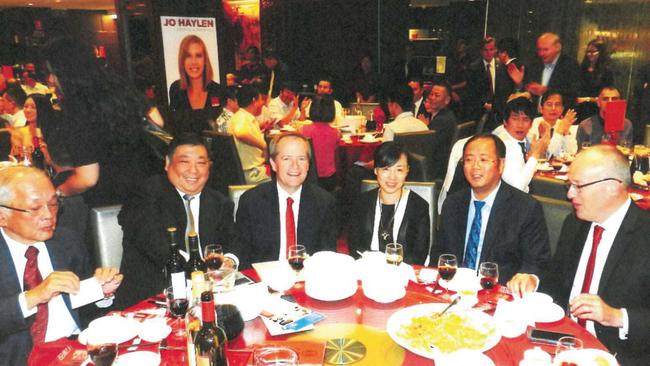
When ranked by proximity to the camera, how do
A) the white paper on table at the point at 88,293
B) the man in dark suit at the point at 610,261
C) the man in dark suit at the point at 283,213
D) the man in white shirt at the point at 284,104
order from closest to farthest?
the man in dark suit at the point at 610,261, the white paper on table at the point at 88,293, the man in dark suit at the point at 283,213, the man in white shirt at the point at 284,104

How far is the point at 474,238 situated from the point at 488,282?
0.74 metres

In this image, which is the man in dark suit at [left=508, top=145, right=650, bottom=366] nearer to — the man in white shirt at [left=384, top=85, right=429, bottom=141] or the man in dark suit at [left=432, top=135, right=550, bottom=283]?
Result: the man in dark suit at [left=432, top=135, right=550, bottom=283]

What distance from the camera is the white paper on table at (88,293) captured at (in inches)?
80.7

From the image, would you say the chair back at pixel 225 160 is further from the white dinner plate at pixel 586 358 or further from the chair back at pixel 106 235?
the white dinner plate at pixel 586 358

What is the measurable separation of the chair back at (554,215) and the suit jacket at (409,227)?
0.63 m

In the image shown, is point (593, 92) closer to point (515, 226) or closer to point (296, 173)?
point (515, 226)

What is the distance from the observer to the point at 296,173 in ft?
9.39

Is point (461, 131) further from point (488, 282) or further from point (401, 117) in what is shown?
point (488, 282)

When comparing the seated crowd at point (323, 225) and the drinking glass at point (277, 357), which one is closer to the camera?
the drinking glass at point (277, 357)

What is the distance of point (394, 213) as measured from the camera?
9.72 ft

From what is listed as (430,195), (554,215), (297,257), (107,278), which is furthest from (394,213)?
(107,278)

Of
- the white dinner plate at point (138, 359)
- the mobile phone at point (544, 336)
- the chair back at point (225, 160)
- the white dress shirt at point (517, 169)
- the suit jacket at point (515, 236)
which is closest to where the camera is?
the white dinner plate at point (138, 359)

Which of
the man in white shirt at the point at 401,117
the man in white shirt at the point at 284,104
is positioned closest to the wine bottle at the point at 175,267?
the man in white shirt at the point at 401,117

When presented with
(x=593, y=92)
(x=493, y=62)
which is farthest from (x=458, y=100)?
(x=593, y=92)
